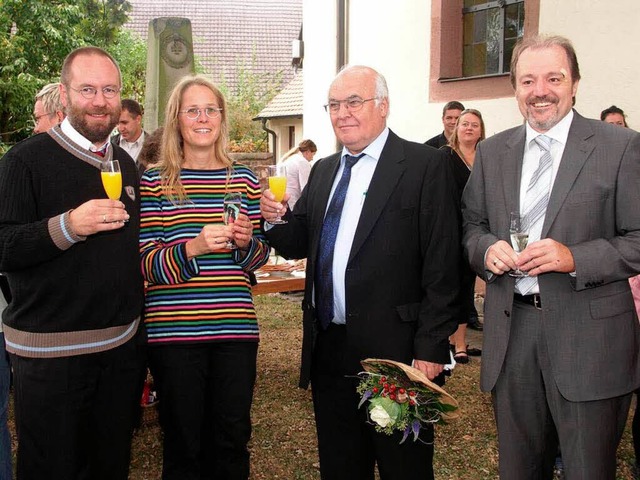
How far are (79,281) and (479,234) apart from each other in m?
1.75

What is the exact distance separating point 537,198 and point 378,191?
2.20ft

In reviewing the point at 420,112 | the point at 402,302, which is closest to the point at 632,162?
the point at 402,302

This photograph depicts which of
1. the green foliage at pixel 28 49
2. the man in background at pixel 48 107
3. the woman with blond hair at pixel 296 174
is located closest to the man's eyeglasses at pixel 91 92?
the man in background at pixel 48 107

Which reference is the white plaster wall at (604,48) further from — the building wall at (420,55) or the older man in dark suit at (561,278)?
the older man in dark suit at (561,278)

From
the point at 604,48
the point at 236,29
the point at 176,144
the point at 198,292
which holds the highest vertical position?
the point at 236,29

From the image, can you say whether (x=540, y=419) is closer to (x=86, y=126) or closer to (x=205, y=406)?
(x=205, y=406)

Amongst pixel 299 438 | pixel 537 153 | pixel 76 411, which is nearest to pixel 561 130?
pixel 537 153

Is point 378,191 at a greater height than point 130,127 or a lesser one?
lesser

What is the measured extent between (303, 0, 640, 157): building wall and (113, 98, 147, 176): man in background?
499cm

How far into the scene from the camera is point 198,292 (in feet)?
10.5

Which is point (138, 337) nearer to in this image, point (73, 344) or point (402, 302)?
point (73, 344)

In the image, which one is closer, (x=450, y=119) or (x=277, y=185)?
(x=277, y=185)

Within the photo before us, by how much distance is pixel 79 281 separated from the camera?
2.93m

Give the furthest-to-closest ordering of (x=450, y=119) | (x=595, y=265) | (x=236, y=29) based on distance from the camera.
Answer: (x=236, y=29), (x=450, y=119), (x=595, y=265)
